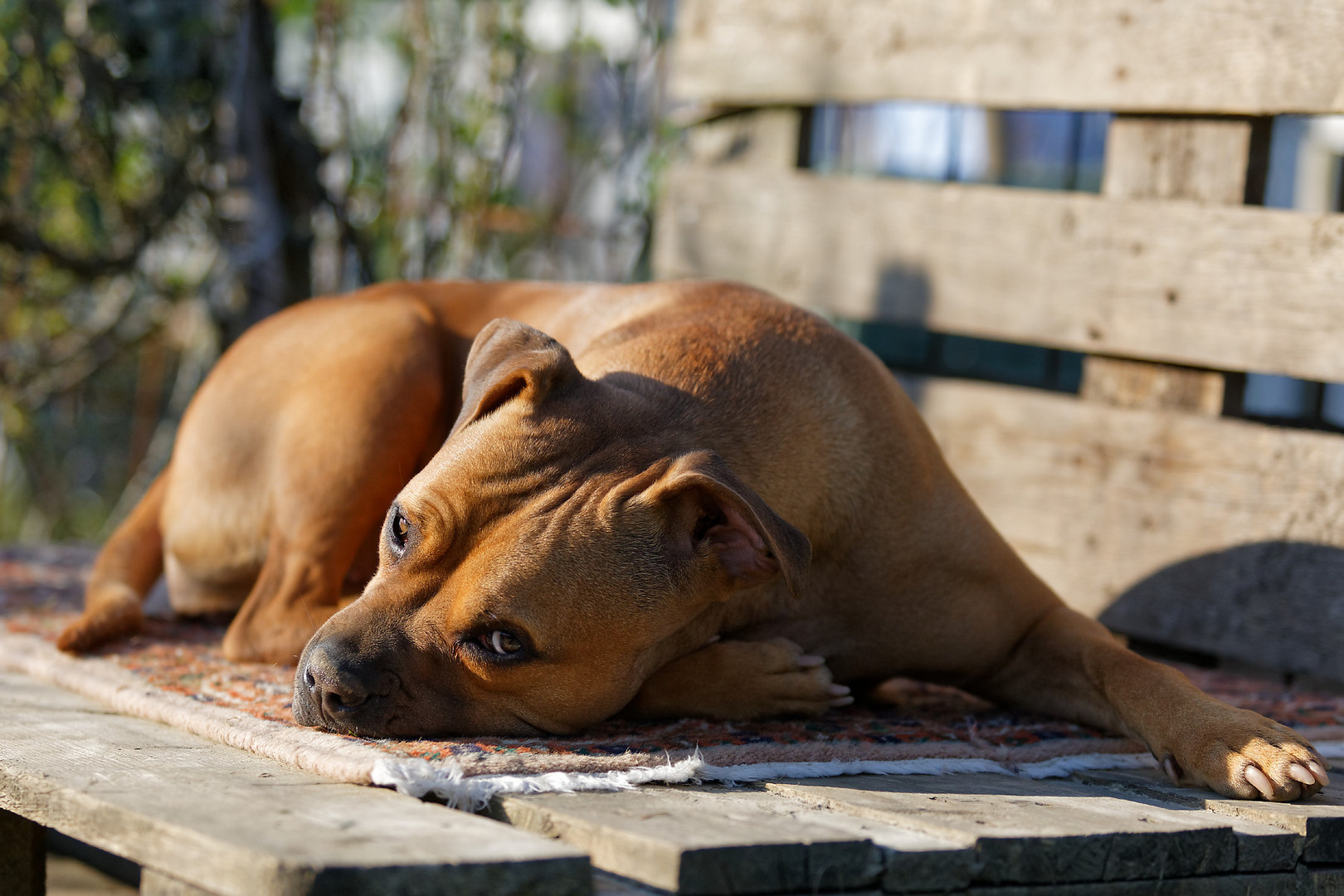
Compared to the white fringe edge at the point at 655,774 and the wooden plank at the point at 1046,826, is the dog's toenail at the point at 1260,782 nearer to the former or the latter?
the wooden plank at the point at 1046,826

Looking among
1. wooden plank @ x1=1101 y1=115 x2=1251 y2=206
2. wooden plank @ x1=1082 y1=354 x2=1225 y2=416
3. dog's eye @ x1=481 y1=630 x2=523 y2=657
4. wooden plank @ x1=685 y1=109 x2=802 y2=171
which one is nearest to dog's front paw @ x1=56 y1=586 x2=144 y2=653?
dog's eye @ x1=481 y1=630 x2=523 y2=657

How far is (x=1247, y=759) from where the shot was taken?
2811 millimetres

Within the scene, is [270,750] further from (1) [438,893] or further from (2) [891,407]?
(2) [891,407]

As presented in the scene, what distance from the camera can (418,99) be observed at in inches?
282

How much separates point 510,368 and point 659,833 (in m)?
1.09

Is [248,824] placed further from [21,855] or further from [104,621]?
[104,621]

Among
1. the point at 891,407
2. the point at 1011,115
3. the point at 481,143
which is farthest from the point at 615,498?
the point at 481,143

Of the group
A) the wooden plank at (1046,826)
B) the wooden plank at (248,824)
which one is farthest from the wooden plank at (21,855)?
the wooden plank at (1046,826)

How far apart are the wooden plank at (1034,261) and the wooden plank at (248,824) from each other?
9.10 feet

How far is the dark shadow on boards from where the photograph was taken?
3.89m

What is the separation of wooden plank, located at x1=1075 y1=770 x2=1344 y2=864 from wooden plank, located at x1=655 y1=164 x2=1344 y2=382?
4.86 feet

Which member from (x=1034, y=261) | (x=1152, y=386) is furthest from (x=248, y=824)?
(x=1034, y=261)

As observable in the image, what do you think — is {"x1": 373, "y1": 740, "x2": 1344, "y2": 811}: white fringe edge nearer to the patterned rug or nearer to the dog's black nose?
the patterned rug

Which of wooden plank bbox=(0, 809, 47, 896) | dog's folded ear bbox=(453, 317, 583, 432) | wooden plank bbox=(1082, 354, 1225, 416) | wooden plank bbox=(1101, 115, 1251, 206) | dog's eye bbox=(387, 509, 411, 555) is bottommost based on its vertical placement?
wooden plank bbox=(0, 809, 47, 896)
